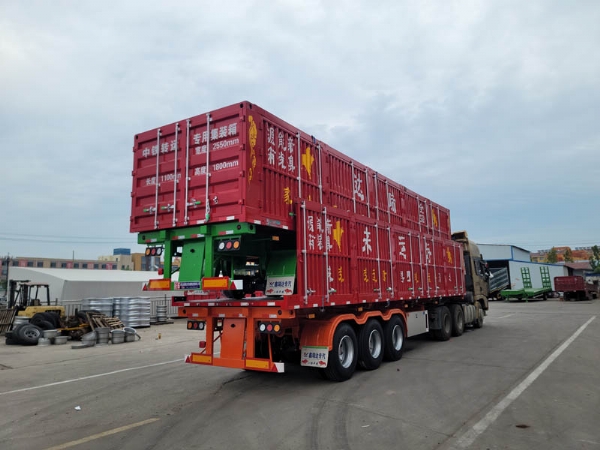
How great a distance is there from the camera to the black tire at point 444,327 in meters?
12.5

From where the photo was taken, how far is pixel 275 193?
7168 millimetres

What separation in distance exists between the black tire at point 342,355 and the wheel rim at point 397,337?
1.83 metres

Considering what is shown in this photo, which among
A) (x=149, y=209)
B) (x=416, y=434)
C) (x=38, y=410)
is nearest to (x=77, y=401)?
(x=38, y=410)

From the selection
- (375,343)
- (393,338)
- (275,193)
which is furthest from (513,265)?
(275,193)

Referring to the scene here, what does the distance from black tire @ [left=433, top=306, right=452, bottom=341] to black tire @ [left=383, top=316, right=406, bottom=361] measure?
9.65 ft

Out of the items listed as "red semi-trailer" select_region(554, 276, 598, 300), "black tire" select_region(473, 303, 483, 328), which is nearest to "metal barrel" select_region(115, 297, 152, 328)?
"black tire" select_region(473, 303, 483, 328)

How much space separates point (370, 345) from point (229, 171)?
458 cm

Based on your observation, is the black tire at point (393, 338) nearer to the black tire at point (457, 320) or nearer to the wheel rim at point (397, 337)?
the wheel rim at point (397, 337)

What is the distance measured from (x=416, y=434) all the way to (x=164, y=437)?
2.89m

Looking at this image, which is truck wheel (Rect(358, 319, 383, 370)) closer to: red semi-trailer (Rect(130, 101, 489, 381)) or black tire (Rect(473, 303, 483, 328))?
red semi-trailer (Rect(130, 101, 489, 381))

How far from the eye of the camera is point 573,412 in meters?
5.54

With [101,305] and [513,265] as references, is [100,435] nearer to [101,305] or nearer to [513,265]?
[101,305]

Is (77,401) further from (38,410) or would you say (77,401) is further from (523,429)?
(523,429)

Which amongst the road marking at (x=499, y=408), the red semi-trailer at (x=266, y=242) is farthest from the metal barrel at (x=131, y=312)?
the road marking at (x=499, y=408)
